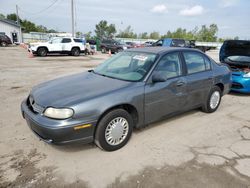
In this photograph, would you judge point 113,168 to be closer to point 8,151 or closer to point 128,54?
point 8,151

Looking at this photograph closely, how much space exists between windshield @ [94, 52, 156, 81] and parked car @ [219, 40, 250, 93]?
12.9 ft

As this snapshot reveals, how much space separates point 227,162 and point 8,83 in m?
7.47

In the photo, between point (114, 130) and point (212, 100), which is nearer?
point (114, 130)

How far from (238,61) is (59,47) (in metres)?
15.3

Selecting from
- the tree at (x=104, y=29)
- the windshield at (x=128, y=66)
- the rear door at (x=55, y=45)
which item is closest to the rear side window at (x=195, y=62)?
the windshield at (x=128, y=66)

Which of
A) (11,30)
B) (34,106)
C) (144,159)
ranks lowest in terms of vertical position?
(144,159)

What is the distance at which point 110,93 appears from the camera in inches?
122

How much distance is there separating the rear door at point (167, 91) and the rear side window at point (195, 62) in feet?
0.86

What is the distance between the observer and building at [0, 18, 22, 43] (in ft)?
120

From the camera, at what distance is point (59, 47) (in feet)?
61.3

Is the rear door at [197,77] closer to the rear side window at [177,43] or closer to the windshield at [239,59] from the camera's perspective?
the windshield at [239,59]

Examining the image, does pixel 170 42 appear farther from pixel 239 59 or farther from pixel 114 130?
pixel 114 130

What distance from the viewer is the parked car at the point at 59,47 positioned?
18.1 meters

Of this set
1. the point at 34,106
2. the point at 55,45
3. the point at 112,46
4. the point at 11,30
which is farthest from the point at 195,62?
the point at 11,30
